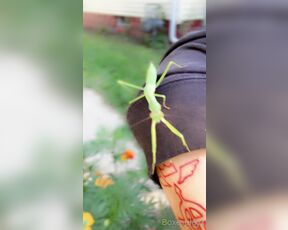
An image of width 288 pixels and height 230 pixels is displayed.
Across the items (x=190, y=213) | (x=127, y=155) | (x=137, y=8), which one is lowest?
(x=190, y=213)

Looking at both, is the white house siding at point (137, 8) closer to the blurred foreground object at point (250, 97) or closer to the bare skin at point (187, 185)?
the blurred foreground object at point (250, 97)

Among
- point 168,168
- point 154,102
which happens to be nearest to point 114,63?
point 154,102

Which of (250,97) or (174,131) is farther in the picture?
(250,97)

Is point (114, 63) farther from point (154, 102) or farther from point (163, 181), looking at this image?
point (163, 181)

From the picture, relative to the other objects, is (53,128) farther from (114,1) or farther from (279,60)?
(279,60)

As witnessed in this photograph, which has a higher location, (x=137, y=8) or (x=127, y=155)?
(x=137, y=8)

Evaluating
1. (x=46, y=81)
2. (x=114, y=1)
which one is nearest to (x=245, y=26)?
(x=114, y=1)
